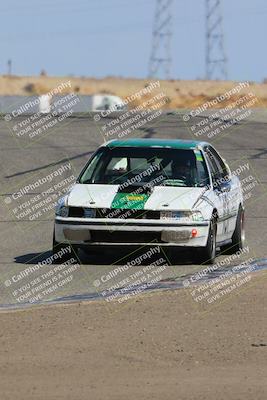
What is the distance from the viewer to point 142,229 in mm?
14469

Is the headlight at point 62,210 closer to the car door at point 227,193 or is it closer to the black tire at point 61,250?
the black tire at point 61,250

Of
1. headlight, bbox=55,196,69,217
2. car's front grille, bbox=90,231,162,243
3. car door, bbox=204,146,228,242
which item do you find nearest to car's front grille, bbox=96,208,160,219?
car's front grille, bbox=90,231,162,243

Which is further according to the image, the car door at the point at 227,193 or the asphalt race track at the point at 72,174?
the car door at the point at 227,193

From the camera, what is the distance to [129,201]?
47.9 feet

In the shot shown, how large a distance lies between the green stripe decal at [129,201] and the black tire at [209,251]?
85 cm

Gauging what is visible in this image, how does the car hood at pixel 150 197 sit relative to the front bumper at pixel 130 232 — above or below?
above

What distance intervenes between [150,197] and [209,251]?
0.92 m

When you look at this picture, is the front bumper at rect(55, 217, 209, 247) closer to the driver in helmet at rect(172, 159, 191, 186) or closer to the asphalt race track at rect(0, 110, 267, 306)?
the asphalt race track at rect(0, 110, 267, 306)

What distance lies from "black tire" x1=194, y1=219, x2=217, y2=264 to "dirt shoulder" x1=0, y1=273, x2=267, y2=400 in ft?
8.56

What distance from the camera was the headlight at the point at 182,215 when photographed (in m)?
14.5

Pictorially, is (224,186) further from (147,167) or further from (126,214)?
(126,214)

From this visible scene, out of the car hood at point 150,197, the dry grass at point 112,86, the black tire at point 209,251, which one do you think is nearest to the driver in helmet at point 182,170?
the car hood at point 150,197

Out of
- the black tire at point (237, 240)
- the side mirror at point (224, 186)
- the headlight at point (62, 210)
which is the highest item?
the headlight at point (62, 210)

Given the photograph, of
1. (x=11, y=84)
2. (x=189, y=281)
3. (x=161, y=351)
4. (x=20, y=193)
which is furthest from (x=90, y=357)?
(x=11, y=84)
